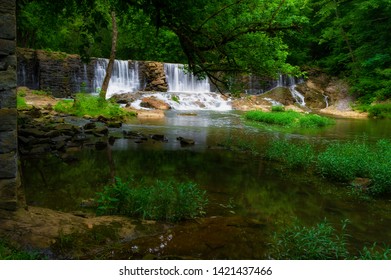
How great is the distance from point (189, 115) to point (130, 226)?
18249 millimetres

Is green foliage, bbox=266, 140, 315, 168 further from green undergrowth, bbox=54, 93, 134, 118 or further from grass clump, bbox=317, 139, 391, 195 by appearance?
green undergrowth, bbox=54, 93, 134, 118

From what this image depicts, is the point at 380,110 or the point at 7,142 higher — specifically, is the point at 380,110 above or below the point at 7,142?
below

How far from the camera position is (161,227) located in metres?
4.39

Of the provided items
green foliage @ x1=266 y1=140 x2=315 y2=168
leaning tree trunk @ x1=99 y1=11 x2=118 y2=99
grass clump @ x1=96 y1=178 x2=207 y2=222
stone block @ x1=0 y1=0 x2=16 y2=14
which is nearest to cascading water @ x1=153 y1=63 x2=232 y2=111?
leaning tree trunk @ x1=99 y1=11 x2=118 y2=99

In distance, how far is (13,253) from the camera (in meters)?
3.14

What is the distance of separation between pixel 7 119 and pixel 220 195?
150 inches

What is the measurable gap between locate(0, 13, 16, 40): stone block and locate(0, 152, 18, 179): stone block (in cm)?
121

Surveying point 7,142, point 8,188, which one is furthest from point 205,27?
point 8,188

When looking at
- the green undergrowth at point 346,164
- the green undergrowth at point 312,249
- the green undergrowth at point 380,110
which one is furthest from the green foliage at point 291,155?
the green undergrowth at point 380,110

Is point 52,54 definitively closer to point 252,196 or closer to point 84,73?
point 84,73

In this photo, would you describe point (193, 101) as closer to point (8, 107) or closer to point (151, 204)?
point (151, 204)

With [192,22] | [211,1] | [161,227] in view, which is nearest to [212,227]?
[161,227]

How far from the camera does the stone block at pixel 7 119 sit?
3652mm

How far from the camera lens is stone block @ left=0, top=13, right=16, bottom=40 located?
3.57 metres
